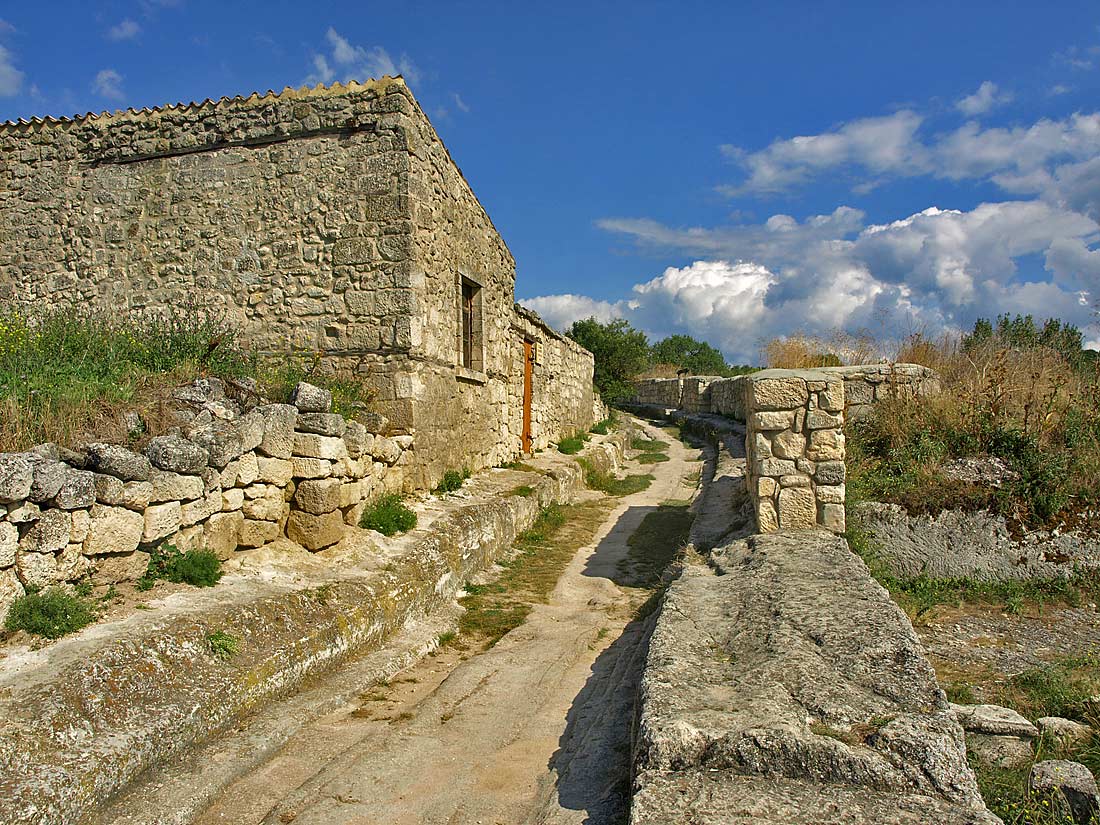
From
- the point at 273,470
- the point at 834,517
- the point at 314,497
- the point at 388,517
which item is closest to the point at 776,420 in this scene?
the point at 834,517

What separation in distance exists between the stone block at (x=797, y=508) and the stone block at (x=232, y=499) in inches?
167

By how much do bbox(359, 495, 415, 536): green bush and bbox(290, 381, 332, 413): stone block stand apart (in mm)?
1226

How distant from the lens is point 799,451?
5.98 m

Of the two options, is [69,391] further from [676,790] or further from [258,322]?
[676,790]

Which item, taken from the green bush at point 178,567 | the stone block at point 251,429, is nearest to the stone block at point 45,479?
the green bush at point 178,567

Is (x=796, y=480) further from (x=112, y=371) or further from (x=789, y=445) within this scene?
(x=112, y=371)

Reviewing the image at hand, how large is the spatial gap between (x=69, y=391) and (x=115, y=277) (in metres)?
4.79

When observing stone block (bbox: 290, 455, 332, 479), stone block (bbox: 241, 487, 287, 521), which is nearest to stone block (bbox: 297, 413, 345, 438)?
stone block (bbox: 290, 455, 332, 479)

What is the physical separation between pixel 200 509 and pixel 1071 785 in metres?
4.91

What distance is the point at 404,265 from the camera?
805 cm

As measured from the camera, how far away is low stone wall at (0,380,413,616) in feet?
12.5

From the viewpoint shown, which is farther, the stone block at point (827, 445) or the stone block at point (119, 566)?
the stone block at point (827, 445)

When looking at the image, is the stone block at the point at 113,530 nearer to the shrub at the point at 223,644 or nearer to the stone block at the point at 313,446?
the shrub at the point at 223,644

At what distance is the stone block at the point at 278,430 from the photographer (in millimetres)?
5645
